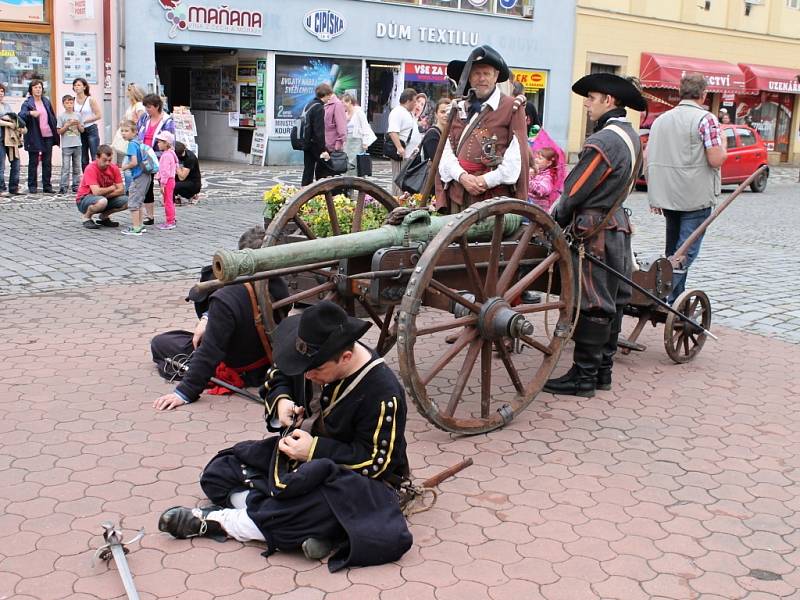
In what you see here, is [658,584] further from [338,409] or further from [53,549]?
[53,549]

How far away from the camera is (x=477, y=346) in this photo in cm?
489

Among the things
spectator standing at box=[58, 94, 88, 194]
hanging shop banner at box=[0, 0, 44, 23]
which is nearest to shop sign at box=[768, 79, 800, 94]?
hanging shop banner at box=[0, 0, 44, 23]

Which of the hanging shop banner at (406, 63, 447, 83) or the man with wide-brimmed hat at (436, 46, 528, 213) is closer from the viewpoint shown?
the man with wide-brimmed hat at (436, 46, 528, 213)

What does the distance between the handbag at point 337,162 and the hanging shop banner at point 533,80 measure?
501 inches

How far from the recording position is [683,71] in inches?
1009

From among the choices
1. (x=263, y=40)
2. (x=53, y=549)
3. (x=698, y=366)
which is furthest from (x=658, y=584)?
(x=263, y=40)

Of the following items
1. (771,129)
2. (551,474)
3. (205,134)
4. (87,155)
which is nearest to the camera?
(551,474)

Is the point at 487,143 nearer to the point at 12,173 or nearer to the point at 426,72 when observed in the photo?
the point at 12,173

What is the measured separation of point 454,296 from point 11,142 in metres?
10.4

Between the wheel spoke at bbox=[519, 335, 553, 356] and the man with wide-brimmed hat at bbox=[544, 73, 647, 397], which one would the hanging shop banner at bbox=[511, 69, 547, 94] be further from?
the wheel spoke at bbox=[519, 335, 553, 356]

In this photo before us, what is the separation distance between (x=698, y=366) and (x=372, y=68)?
16.3 metres

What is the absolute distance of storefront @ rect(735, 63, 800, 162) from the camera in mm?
28134

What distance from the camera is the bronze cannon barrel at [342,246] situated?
3965 mm

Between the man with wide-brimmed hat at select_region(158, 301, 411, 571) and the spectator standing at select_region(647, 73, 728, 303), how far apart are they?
159 inches
